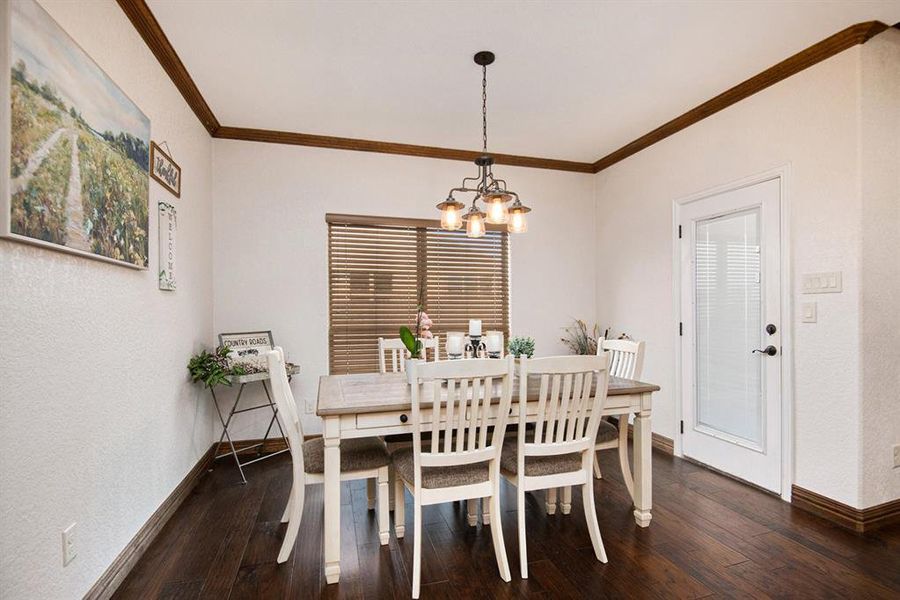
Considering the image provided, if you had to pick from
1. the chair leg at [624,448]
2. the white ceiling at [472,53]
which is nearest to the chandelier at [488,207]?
the white ceiling at [472,53]

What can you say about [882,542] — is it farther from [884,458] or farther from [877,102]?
[877,102]

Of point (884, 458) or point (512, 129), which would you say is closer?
point (884, 458)

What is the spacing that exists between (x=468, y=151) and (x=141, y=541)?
3.69m

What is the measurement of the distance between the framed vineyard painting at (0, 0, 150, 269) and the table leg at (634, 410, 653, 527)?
2.69 m

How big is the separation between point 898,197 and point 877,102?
54 centimetres

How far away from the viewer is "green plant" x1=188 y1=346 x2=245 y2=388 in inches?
118

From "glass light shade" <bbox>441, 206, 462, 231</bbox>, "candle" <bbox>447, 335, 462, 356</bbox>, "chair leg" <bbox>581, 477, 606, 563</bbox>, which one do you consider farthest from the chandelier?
"chair leg" <bbox>581, 477, 606, 563</bbox>

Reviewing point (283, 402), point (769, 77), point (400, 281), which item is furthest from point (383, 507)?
point (769, 77)

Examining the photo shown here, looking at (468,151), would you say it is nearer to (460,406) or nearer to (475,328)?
(475,328)

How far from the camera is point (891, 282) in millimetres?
2488

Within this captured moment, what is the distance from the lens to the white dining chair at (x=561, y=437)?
80.4 inches

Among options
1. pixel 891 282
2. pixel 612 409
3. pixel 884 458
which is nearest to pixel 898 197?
pixel 891 282

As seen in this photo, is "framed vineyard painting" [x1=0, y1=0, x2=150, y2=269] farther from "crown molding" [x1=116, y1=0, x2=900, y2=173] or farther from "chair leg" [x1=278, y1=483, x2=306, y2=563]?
"chair leg" [x1=278, y1=483, x2=306, y2=563]

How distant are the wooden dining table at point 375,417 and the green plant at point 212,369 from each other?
33.6 inches
